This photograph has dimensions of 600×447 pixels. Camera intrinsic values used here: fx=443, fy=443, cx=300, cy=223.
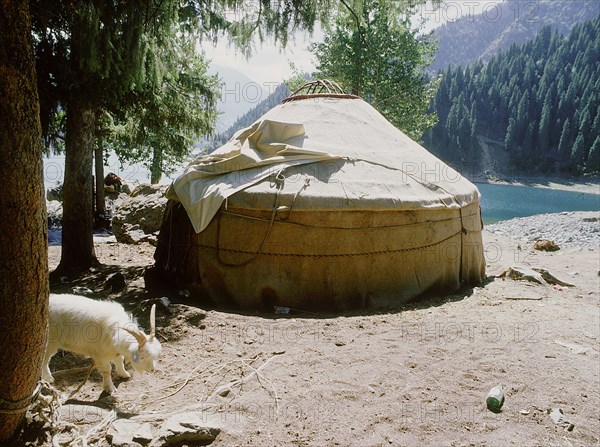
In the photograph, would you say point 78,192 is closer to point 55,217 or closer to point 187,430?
point 187,430

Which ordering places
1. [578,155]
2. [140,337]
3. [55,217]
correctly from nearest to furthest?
[140,337], [55,217], [578,155]

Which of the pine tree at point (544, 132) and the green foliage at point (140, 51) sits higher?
the pine tree at point (544, 132)

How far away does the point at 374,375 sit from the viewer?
355 cm

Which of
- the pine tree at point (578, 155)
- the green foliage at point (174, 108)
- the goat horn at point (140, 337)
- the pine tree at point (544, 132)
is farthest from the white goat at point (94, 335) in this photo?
the pine tree at point (544, 132)

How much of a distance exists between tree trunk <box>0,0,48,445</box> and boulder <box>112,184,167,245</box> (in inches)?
315

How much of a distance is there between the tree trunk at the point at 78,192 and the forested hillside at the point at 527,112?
2851 inches

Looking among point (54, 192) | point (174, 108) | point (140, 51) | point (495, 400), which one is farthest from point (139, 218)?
point (54, 192)

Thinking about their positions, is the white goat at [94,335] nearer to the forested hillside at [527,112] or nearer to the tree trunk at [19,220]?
the tree trunk at [19,220]

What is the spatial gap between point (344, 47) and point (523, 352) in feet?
59.0

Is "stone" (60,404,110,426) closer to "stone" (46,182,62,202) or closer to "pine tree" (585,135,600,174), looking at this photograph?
"stone" (46,182,62,202)

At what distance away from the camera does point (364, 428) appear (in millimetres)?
2834

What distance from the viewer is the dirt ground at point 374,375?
287cm

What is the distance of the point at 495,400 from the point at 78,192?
6.07 meters

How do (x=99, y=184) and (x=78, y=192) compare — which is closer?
(x=78, y=192)
